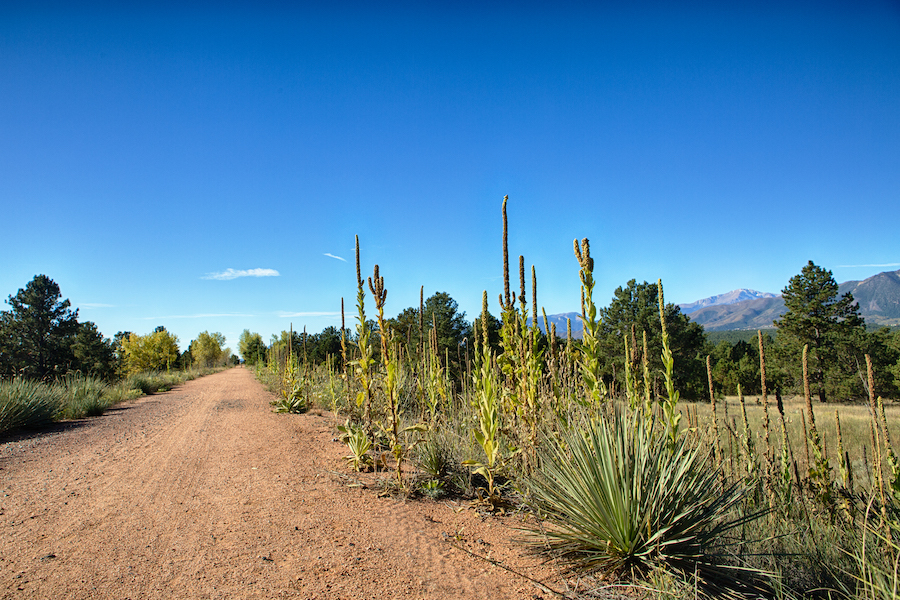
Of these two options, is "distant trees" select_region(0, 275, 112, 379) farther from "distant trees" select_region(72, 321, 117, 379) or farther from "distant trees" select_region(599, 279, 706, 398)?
"distant trees" select_region(599, 279, 706, 398)

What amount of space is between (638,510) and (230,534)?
271 cm

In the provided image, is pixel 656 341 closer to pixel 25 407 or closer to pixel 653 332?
pixel 653 332

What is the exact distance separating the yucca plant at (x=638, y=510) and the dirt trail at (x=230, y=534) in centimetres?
33

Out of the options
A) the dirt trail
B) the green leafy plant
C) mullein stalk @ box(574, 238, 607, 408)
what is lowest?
the dirt trail

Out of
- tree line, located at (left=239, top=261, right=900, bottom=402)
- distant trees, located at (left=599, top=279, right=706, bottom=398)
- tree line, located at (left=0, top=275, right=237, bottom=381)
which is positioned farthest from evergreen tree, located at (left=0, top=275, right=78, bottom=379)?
distant trees, located at (left=599, top=279, right=706, bottom=398)

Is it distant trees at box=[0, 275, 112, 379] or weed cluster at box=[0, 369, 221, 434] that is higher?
distant trees at box=[0, 275, 112, 379]

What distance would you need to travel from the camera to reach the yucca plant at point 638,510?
7.86 ft

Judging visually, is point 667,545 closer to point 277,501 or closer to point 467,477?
point 467,477

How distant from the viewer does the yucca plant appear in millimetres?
2395

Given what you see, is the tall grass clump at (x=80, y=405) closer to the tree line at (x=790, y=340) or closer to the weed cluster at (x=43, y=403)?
the weed cluster at (x=43, y=403)

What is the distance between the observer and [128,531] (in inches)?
125

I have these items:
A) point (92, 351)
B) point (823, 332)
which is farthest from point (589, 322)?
point (823, 332)

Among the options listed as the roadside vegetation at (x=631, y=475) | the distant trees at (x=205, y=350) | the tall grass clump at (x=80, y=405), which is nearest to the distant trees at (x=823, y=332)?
the roadside vegetation at (x=631, y=475)

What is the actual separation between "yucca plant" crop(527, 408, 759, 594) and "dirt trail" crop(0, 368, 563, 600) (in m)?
0.33
